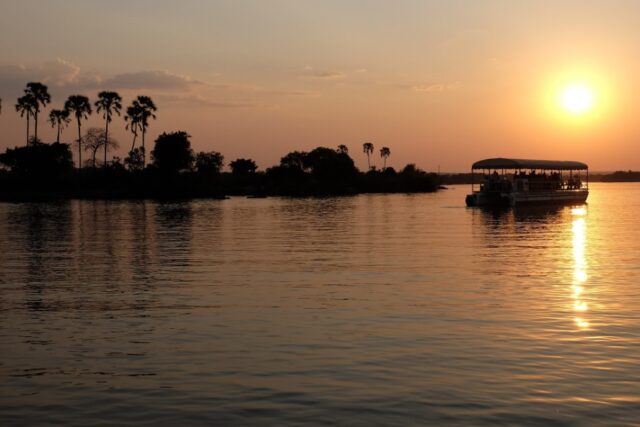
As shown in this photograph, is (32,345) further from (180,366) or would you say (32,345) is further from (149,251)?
(149,251)

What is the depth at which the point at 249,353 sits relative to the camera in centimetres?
1675

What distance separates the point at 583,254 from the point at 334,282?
1913 cm

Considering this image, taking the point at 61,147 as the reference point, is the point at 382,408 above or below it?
below

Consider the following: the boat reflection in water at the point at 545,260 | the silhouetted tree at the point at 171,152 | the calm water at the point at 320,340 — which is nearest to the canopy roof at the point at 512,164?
the boat reflection in water at the point at 545,260

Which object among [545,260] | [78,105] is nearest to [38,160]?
[78,105]

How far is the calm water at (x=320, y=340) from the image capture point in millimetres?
12750

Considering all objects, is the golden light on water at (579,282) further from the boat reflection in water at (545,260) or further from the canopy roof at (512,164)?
the canopy roof at (512,164)

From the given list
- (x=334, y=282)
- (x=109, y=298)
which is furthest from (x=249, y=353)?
(x=334, y=282)

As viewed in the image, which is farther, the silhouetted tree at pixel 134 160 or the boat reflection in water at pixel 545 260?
the silhouetted tree at pixel 134 160

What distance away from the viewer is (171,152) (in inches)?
7131

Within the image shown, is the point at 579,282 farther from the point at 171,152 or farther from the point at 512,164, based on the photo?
the point at 171,152

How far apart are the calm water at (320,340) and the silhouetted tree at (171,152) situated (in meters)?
144

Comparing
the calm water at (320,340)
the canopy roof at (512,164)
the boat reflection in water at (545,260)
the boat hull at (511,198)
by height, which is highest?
the canopy roof at (512,164)

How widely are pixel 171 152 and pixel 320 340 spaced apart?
16778cm
